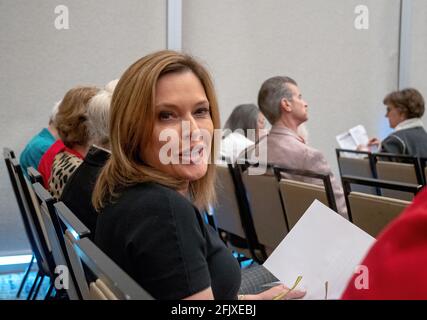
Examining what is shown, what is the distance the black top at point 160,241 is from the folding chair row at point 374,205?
91 centimetres

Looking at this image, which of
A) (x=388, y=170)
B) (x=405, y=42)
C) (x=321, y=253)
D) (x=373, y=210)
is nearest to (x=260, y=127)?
(x=388, y=170)

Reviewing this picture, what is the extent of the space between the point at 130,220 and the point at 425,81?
5.44 metres

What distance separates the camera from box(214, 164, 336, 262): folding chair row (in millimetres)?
2213

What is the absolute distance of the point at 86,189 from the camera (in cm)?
184

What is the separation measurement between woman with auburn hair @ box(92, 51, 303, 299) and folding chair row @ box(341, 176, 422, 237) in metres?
0.80

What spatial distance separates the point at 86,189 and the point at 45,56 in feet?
8.84

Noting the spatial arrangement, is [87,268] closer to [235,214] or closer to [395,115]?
[235,214]

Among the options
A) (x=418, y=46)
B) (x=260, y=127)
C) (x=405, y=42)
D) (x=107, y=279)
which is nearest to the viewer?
(x=107, y=279)

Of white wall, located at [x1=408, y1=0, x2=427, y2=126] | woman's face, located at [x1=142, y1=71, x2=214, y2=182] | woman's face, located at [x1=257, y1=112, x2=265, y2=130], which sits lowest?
woman's face, located at [x1=257, y1=112, x2=265, y2=130]

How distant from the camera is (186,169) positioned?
4.27ft

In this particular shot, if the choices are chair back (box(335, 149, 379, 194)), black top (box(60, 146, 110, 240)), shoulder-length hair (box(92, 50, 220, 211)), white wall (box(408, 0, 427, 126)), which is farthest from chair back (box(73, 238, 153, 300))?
white wall (box(408, 0, 427, 126))

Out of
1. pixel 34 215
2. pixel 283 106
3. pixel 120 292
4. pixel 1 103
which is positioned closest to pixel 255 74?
pixel 283 106

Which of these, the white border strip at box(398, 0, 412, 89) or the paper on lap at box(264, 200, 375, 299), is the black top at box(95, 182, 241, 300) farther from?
the white border strip at box(398, 0, 412, 89)

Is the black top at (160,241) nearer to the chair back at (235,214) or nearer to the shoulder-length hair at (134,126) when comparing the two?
the shoulder-length hair at (134,126)
